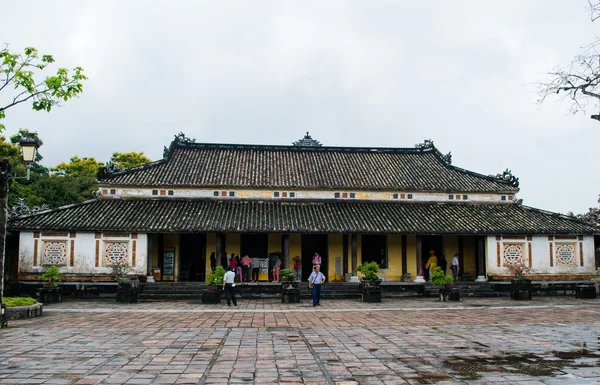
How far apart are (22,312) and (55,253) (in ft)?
30.7

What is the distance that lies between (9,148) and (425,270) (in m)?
29.1

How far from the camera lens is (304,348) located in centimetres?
863

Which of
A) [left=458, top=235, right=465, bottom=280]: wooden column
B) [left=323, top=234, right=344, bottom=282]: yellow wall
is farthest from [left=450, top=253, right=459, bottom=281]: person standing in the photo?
[left=323, top=234, right=344, bottom=282]: yellow wall

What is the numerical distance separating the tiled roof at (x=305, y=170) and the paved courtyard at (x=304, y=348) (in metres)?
11.1

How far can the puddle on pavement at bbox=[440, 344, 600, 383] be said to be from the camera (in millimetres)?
6844

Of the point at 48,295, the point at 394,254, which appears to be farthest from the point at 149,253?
the point at 394,254

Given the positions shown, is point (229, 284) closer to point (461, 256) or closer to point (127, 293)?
point (127, 293)

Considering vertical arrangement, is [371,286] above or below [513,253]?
below

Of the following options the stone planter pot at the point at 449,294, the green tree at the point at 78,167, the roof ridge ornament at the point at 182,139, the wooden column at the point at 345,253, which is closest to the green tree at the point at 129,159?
the green tree at the point at 78,167

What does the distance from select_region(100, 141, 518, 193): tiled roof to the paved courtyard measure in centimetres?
1112

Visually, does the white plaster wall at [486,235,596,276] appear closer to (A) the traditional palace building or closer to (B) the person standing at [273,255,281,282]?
(A) the traditional palace building

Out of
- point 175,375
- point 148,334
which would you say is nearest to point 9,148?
point 148,334

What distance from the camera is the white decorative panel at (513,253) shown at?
23734mm

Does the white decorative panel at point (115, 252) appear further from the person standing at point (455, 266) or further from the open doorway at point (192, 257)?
the person standing at point (455, 266)
